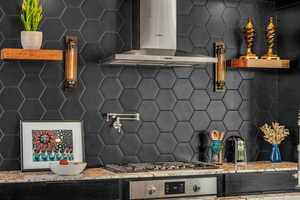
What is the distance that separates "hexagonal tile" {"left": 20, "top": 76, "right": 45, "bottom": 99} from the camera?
3.82 metres

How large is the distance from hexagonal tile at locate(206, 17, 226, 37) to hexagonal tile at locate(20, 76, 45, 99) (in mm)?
1609

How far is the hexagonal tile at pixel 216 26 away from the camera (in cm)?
446

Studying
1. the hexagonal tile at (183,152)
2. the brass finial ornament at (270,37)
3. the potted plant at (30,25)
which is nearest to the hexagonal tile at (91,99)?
the potted plant at (30,25)

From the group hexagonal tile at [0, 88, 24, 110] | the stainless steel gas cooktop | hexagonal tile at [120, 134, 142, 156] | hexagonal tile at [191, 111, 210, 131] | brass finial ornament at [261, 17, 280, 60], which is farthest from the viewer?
brass finial ornament at [261, 17, 280, 60]

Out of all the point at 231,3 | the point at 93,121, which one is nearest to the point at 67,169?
the point at 93,121

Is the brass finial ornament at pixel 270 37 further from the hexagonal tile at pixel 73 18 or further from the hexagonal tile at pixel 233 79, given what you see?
the hexagonal tile at pixel 73 18

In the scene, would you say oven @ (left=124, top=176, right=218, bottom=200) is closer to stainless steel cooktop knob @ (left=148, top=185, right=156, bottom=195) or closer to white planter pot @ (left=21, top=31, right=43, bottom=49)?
stainless steel cooktop knob @ (left=148, top=185, right=156, bottom=195)

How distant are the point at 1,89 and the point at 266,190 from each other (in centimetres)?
225

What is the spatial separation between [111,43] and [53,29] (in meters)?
0.49

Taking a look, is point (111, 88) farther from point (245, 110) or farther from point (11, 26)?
point (245, 110)

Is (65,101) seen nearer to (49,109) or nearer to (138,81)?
(49,109)

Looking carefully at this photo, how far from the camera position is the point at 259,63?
4355 mm

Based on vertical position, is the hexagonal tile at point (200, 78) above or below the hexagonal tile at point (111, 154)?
above

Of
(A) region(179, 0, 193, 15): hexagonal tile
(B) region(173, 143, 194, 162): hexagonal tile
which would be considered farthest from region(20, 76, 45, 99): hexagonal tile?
(A) region(179, 0, 193, 15): hexagonal tile
